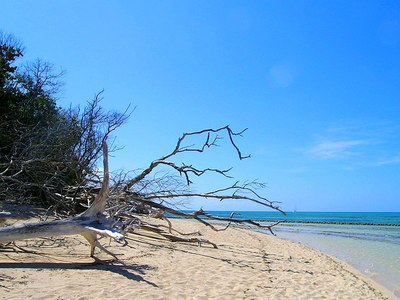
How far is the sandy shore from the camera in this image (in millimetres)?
4906

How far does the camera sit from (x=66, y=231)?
624cm

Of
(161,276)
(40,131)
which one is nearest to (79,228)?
(161,276)

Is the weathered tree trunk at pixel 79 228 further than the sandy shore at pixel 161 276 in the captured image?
Yes

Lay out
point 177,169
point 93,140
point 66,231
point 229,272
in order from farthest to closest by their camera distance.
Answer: point 93,140 → point 177,169 → point 229,272 → point 66,231

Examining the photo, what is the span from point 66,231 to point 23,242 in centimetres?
227

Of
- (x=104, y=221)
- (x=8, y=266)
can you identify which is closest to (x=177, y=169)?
(x=104, y=221)

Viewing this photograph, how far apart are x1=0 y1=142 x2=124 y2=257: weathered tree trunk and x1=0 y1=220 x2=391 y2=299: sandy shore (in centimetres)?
48

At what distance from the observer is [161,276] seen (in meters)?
6.07

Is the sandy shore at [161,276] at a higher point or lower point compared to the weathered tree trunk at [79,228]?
lower

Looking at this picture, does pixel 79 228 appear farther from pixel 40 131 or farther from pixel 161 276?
pixel 40 131

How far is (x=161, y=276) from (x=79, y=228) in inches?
64.6

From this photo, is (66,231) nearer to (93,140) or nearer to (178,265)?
(178,265)

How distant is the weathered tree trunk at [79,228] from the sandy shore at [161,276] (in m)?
0.48

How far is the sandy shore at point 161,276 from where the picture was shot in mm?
4906
